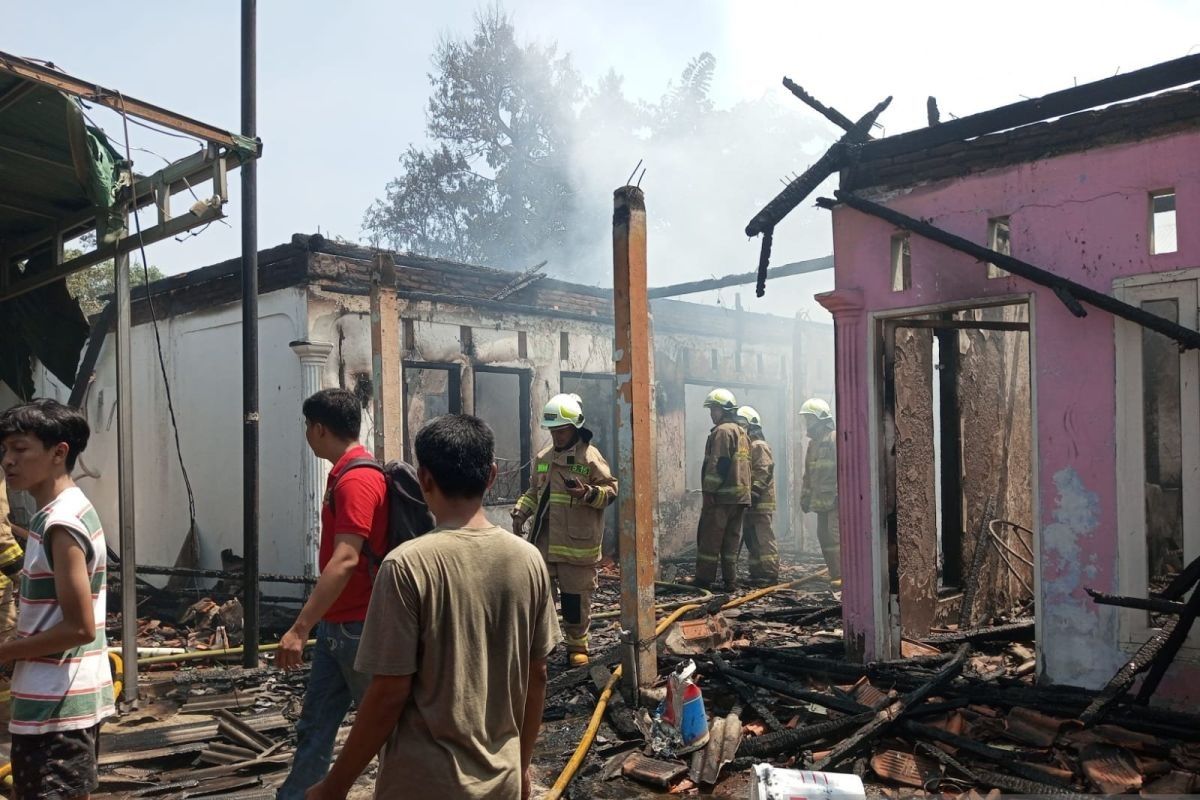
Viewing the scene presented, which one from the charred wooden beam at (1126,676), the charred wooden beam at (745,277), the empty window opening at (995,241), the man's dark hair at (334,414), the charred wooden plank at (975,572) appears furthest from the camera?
the charred wooden beam at (745,277)

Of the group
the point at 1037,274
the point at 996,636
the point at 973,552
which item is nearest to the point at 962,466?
the point at 973,552

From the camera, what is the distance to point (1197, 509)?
5297 mm

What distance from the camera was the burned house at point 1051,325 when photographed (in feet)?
17.5

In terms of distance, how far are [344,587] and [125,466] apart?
11.4 feet

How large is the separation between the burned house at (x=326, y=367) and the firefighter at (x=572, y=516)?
1.36 m

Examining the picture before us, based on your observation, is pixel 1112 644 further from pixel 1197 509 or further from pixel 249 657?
pixel 249 657

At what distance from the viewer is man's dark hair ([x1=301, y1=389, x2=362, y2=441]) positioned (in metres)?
3.70

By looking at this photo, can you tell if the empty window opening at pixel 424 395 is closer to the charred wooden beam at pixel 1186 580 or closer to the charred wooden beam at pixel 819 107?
the charred wooden beam at pixel 819 107

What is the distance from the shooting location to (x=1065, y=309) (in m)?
5.79

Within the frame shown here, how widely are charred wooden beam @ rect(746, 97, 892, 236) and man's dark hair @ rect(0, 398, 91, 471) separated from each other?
4.81 m

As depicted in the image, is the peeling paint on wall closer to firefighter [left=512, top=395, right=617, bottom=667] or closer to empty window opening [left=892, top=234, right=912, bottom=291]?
empty window opening [left=892, top=234, right=912, bottom=291]

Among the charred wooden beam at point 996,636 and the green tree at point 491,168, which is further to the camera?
the green tree at point 491,168

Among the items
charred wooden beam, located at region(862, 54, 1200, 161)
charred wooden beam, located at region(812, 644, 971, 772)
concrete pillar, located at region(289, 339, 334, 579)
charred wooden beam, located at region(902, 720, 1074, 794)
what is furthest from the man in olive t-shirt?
concrete pillar, located at region(289, 339, 334, 579)

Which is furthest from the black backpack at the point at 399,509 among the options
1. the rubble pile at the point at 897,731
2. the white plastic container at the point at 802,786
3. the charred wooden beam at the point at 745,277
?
the charred wooden beam at the point at 745,277
